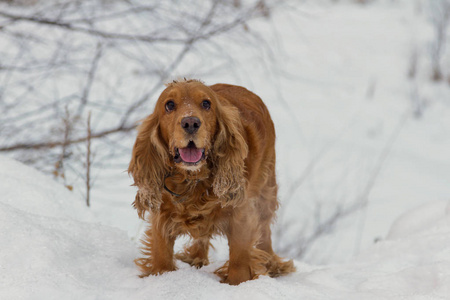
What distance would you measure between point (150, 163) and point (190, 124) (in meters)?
0.43

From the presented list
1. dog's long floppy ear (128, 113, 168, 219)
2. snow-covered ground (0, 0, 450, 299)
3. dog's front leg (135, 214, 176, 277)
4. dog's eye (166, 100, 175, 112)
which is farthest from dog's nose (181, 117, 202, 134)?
snow-covered ground (0, 0, 450, 299)

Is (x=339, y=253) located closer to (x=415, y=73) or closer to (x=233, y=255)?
(x=233, y=255)

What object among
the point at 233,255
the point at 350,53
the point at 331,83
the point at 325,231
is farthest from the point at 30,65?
the point at 350,53

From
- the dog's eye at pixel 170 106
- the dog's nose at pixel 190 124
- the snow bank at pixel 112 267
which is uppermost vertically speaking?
the dog's eye at pixel 170 106

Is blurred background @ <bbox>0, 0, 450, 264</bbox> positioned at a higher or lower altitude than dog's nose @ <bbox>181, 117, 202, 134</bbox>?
higher

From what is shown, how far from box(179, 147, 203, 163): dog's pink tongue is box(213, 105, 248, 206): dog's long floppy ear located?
0.24m

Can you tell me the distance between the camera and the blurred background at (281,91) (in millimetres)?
3838

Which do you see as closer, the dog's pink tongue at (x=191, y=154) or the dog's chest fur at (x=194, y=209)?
the dog's pink tongue at (x=191, y=154)

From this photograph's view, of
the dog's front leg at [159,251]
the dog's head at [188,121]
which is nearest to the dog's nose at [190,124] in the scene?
the dog's head at [188,121]

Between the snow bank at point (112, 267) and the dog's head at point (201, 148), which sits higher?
the dog's head at point (201, 148)

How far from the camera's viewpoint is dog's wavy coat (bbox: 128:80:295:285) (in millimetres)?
2402

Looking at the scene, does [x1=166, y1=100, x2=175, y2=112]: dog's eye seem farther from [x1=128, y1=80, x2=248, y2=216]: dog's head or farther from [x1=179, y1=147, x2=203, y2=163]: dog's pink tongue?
[x1=179, y1=147, x2=203, y2=163]: dog's pink tongue

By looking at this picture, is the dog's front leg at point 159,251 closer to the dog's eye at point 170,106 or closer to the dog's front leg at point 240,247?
the dog's front leg at point 240,247

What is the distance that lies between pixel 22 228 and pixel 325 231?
13.6ft
